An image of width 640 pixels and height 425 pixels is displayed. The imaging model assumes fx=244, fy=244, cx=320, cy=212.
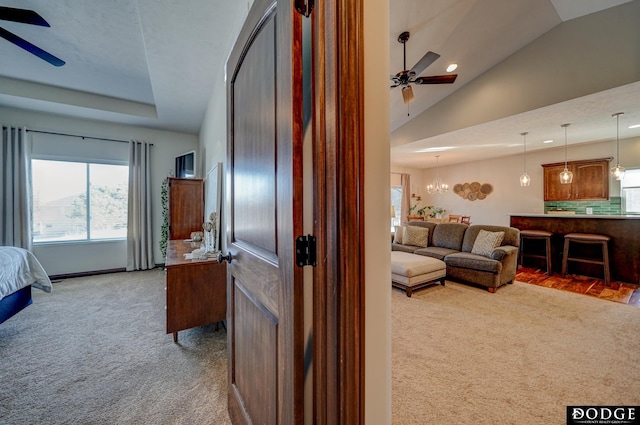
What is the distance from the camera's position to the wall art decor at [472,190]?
6.82 metres

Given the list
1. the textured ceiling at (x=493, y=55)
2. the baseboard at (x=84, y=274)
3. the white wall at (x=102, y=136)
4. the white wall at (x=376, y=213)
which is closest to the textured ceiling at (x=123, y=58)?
the white wall at (x=102, y=136)

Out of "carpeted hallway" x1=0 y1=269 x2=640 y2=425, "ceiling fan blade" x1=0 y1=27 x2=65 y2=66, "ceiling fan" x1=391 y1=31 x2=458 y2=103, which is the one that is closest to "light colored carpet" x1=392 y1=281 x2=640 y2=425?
"carpeted hallway" x1=0 y1=269 x2=640 y2=425

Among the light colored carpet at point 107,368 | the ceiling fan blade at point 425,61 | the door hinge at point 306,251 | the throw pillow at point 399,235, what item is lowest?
the light colored carpet at point 107,368

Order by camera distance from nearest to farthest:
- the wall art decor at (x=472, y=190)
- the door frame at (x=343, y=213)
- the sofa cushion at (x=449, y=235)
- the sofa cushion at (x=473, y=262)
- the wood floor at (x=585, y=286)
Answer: the door frame at (x=343, y=213) < the wood floor at (x=585, y=286) < the sofa cushion at (x=473, y=262) < the sofa cushion at (x=449, y=235) < the wall art decor at (x=472, y=190)

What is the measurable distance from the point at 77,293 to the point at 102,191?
6.18 ft

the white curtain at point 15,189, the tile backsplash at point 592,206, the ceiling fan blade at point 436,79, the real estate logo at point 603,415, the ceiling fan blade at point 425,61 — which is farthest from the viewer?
the tile backsplash at point 592,206

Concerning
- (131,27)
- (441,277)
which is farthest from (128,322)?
(441,277)

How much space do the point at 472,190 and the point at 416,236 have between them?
3.72 meters

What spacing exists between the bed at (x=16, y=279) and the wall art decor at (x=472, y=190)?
8781 mm

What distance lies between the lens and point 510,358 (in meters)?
1.95

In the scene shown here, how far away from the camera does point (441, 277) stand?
362 centimetres

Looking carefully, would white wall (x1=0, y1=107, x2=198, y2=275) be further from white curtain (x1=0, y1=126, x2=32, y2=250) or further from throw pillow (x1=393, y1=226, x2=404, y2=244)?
throw pillow (x1=393, y1=226, x2=404, y2=244)

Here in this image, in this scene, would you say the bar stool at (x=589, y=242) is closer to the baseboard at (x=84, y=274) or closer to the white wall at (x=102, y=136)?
the white wall at (x=102, y=136)

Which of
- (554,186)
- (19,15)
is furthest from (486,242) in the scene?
(19,15)
